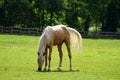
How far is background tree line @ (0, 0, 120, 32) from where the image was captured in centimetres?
7388

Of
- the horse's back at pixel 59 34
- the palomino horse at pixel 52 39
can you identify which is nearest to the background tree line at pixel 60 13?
the palomino horse at pixel 52 39

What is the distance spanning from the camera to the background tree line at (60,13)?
242ft

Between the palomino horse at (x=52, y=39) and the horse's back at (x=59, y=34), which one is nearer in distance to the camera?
the palomino horse at (x=52, y=39)

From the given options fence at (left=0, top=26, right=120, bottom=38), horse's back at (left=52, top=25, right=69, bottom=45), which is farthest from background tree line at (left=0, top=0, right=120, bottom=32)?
horse's back at (left=52, top=25, right=69, bottom=45)

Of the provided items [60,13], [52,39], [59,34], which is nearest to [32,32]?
[60,13]

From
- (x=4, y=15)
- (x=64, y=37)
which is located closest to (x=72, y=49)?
(x=64, y=37)

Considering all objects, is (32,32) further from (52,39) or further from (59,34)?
(52,39)

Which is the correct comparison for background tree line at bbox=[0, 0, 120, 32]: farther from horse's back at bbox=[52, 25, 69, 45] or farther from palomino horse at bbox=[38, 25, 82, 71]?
horse's back at bbox=[52, 25, 69, 45]

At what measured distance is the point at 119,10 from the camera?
3140 inches

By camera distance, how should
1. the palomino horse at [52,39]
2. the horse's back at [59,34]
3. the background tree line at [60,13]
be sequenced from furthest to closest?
the background tree line at [60,13], the horse's back at [59,34], the palomino horse at [52,39]

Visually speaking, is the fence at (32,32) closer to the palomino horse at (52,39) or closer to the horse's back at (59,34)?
the palomino horse at (52,39)

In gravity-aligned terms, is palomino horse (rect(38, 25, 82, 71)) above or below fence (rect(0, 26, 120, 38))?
above

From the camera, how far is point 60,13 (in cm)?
7719

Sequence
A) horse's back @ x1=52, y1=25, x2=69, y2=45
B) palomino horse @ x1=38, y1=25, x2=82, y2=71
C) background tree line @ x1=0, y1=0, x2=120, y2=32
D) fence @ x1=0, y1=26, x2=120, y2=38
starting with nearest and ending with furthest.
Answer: palomino horse @ x1=38, y1=25, x2=82, y2=71 < horse's back @ x1=52, y1=25, x2=69, y2=45 < fence @ x1=0, y1=26, x2=120, y2=38 < background tree line @ x1=0, y1=0, x2=120, y2=32
